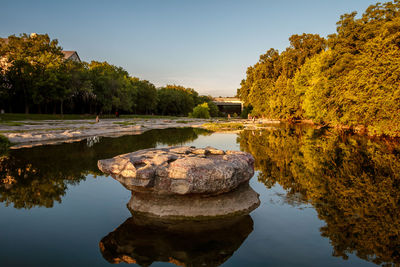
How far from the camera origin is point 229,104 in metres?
135

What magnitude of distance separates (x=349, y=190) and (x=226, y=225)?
504 centimetres

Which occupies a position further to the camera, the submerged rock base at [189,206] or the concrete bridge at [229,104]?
the concrete bridge at [229,104]

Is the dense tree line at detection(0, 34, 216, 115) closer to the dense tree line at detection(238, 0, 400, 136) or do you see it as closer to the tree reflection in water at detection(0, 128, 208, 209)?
the tree reflection in water at detection(0, 128, 208, 209)

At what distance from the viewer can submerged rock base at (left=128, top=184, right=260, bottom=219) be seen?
6055 mm

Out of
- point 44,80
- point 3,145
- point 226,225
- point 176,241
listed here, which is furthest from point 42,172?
point 44,80

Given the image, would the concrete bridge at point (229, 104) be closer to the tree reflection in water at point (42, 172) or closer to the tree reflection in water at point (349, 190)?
the tree reflection in water at point (349, 190)

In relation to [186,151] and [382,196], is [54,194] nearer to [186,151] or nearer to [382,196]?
[186,151]

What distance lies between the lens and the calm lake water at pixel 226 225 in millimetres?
4598

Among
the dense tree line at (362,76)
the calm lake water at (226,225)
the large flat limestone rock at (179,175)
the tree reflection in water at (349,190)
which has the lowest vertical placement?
the calm lake water at (226,225)

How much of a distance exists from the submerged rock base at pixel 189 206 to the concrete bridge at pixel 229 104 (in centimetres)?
12535

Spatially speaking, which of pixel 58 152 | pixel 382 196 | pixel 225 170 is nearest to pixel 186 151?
pixel 225 170

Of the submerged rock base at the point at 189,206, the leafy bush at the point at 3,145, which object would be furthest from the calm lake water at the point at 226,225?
the leafy bush at the point at 3,145

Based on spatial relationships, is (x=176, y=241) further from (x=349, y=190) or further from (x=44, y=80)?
(x=44, y=80)

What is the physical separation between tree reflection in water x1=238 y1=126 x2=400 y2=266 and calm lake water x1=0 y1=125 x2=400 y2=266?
0.03 metres
